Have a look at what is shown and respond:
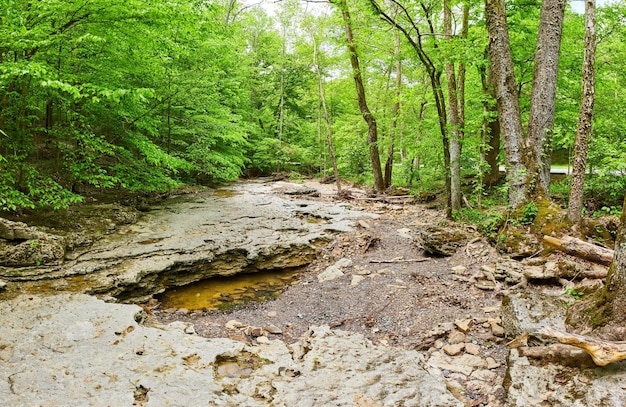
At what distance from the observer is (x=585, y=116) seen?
552 cm

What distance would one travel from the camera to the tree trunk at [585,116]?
5.51 m

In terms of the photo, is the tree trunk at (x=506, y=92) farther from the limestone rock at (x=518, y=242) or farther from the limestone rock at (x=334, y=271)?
the limestone rock at (x=334, y=271)

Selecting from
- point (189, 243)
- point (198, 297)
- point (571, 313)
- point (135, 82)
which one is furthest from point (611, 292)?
point (135, 82)

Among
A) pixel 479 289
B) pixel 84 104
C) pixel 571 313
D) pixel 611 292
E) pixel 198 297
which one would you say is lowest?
pixel 198 297

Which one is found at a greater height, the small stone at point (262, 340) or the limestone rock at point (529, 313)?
the limestone rock at point (529, 313)

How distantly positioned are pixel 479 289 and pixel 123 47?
910cm

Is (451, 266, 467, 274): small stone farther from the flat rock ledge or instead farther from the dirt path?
the flat rock ledge

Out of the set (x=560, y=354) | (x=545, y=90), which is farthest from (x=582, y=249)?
(x=545, y=90)

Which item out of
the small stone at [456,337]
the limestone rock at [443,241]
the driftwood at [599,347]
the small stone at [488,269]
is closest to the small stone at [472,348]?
the small stone at [456,337]

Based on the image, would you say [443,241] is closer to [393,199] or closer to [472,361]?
[472,361]

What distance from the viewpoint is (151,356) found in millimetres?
3457

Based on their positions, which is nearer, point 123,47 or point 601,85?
point 123,47

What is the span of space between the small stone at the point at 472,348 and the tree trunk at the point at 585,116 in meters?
3.38

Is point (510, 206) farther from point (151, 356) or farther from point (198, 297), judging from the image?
point (151, 356)
